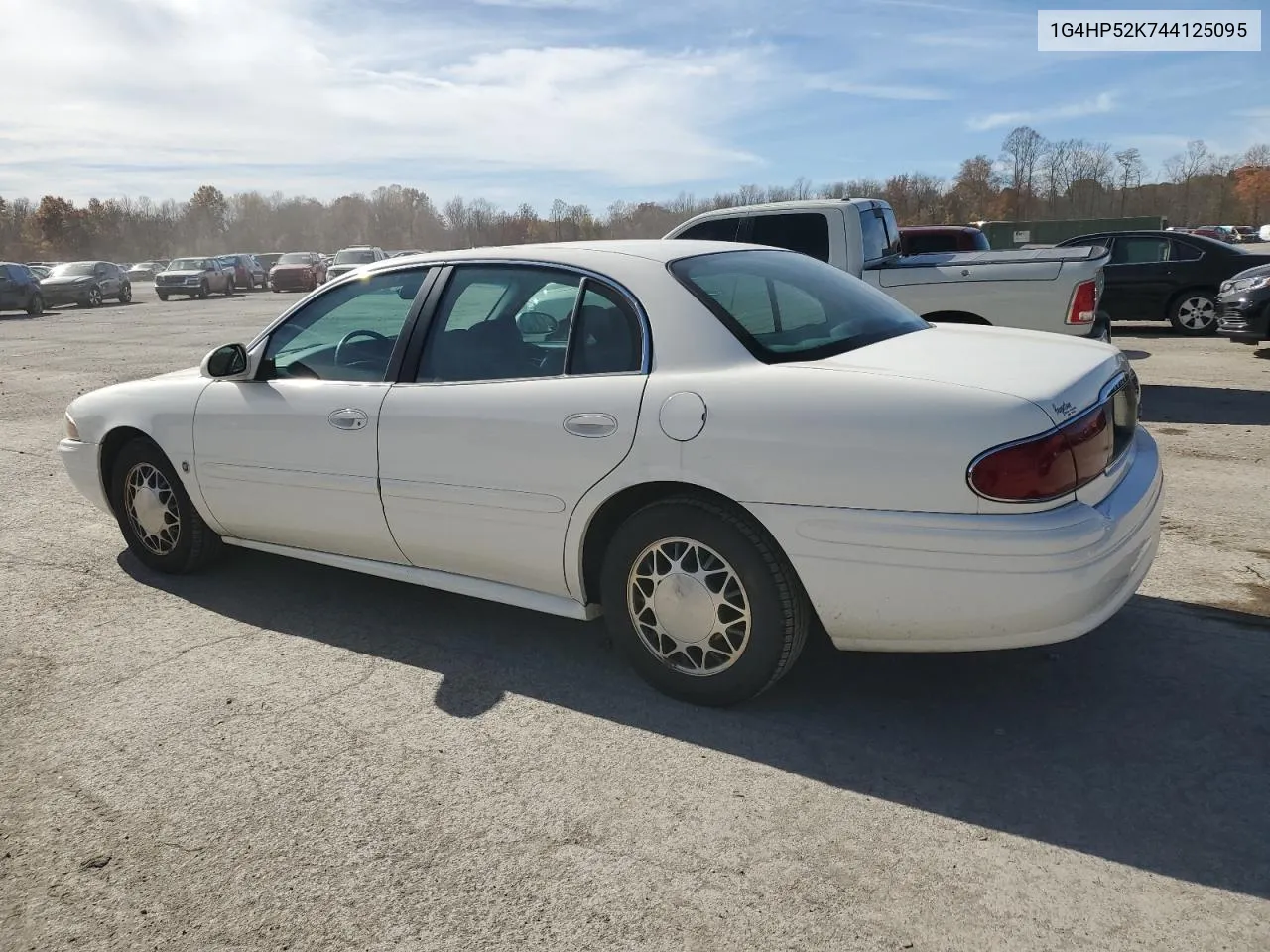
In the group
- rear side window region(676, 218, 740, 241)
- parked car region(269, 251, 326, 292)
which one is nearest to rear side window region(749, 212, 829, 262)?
rear side window region(676, 218, 740, 241)

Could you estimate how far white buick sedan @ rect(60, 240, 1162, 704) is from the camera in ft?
9.49

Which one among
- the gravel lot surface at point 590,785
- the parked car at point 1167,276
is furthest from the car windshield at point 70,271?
the gravel lot surface at point 590,785

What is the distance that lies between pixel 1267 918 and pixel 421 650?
2903mm

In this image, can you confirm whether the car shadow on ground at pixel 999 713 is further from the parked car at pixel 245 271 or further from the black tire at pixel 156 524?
the parked car at pixel 245 271

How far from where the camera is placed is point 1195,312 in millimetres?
14820

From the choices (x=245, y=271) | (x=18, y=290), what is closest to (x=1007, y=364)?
(x=18, y=290)

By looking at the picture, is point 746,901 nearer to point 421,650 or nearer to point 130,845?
point 130,845

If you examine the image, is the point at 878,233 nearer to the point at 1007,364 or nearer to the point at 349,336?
the point at 349,336

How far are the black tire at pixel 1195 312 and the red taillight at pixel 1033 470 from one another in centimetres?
1387

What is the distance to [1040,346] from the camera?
141 inches

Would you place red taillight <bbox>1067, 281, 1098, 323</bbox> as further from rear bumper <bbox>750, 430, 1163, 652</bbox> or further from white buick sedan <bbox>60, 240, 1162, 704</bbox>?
rear bumper <bbox>750, 430, 1163, 652</bbox>

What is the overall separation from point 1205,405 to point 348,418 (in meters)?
8.06

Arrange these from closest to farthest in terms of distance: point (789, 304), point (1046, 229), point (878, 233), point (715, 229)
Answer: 1. point (789, 304)
2. point (878, 233)
3. point (715, 229)
4. point (1046, 229)

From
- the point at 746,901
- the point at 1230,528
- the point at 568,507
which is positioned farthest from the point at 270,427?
the point at 1230,528
